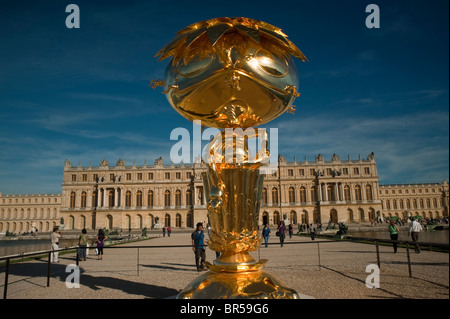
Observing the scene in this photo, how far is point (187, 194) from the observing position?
59.7 metres

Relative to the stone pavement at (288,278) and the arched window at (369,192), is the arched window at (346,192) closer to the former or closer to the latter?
the arched window at (369,192)

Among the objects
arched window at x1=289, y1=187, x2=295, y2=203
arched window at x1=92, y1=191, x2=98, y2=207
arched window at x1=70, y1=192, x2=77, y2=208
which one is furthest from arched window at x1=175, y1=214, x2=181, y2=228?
arched window at x1=289, y1=187, x2=295, y2=203

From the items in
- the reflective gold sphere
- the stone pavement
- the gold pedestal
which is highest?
the reflective gold sphere

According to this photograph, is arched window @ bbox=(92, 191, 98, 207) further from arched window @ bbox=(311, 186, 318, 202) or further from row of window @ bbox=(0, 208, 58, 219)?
arched window @ bbox=(311, 186, 318, 202)

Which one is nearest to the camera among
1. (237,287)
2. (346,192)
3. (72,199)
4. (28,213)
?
(237,287)

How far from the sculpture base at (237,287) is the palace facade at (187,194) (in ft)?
181

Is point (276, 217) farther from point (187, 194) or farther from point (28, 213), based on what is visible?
point (28, 213)

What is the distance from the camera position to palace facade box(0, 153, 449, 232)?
57312 mm

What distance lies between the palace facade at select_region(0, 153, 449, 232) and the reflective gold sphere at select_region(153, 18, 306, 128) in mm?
55422

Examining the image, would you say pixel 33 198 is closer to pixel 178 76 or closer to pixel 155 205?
pixel 155 205

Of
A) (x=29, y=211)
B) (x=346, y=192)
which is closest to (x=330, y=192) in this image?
(x=346, y=192)

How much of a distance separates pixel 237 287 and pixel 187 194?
5875 centimetres

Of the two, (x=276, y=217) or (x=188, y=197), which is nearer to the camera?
(x=276, y=217)
